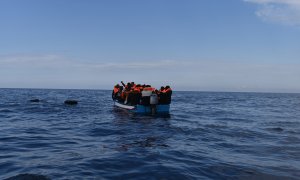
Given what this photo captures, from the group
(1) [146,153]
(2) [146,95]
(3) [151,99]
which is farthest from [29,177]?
(2) [146,95]

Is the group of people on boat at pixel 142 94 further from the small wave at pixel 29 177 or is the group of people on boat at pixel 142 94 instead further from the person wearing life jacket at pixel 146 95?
the small wave at pixel 29 177

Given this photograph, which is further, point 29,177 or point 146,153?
point 146,153

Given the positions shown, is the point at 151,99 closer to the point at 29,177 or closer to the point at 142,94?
the point at 142,94

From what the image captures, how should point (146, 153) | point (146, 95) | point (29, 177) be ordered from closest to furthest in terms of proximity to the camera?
point (29, 177) → point (146, 153) → point (146, 95)

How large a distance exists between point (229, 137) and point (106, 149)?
7.09 meters

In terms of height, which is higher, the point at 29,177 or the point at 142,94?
the point at 142,94

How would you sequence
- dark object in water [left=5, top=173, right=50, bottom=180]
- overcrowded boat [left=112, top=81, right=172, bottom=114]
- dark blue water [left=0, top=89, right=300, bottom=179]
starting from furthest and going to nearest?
1. overcrowded boat [left=112, top=81, right=172, bottom=114]
2. dark blue water [left=0, top=89, right=300, bottom=179]
3. dark object in water [left=5, top=173, right=50, bottom=180]

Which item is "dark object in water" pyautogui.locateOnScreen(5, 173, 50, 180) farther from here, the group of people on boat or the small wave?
the group of people on boat

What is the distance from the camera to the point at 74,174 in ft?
30.1

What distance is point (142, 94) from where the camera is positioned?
2769 centimetres

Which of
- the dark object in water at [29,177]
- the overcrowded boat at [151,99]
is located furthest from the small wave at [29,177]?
the overcrowded boat at [151,99]

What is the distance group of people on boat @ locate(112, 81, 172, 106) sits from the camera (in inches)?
1082

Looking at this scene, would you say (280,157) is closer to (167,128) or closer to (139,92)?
(167,128)

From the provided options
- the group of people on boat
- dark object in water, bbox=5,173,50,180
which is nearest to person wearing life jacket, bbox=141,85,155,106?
the group of people on boat
